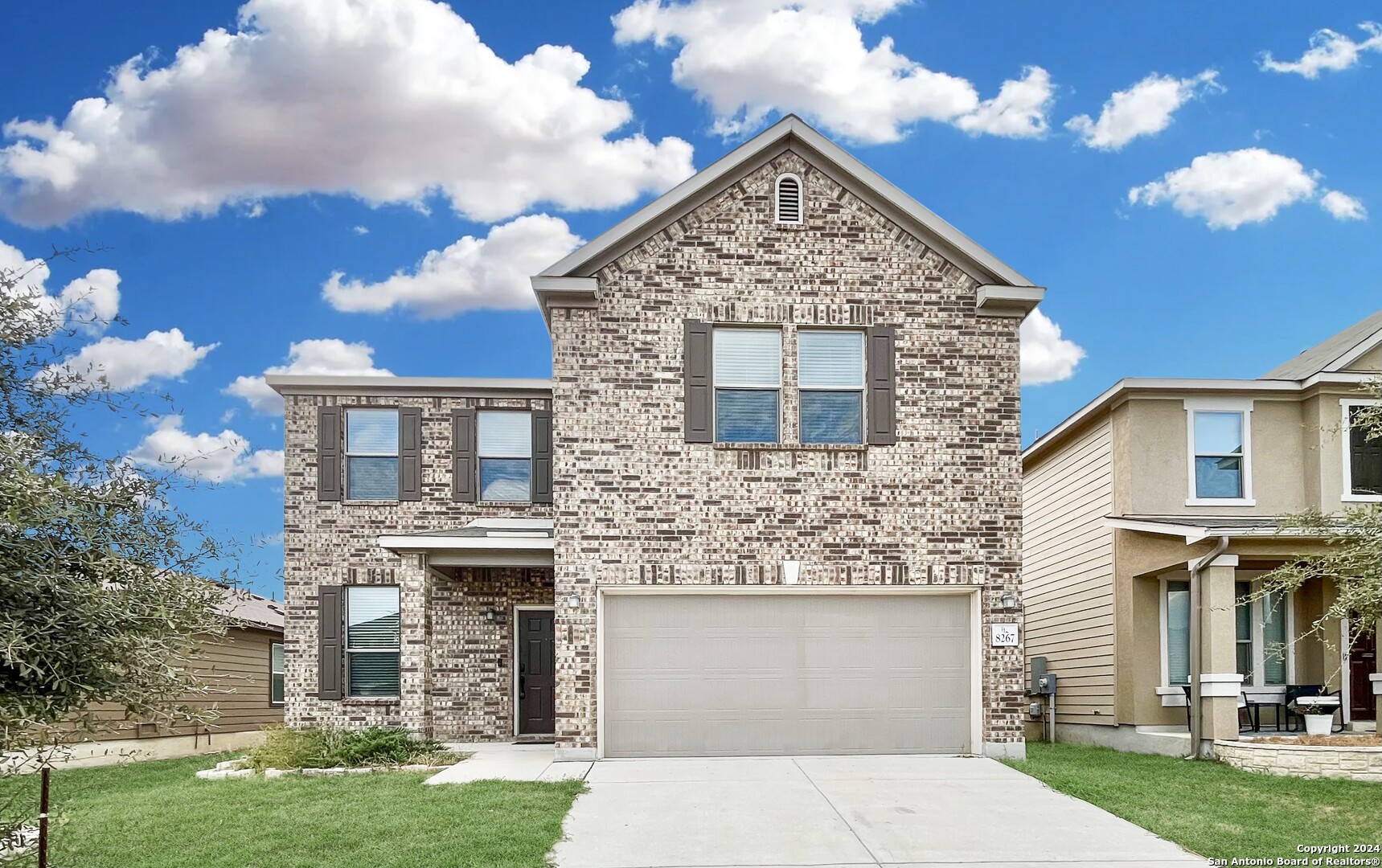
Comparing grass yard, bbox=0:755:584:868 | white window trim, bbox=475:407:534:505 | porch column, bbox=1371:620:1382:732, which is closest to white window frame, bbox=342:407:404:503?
white window trim, bbox=475:407:534:505

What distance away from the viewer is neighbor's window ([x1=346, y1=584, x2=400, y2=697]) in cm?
1739

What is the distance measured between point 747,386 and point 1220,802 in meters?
6.86

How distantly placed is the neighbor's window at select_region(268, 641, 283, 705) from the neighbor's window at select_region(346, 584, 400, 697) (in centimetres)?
763

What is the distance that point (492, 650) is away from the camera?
56.7 ft

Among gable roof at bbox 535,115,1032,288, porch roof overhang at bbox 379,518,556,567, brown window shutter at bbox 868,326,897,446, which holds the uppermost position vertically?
gable roof at bbox 535,115,1032,288

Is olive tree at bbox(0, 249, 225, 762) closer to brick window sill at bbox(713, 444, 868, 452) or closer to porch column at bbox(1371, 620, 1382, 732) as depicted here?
brick window sill at bbox(713, 444, 868, 452)

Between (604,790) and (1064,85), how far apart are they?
20643 mm

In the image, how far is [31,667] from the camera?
561 centimetres

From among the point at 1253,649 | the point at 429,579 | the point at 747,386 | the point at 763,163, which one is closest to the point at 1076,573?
the point at 1253,649

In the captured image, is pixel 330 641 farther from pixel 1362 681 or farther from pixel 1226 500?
pixel 1362 681

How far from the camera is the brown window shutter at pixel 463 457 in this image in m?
17.7

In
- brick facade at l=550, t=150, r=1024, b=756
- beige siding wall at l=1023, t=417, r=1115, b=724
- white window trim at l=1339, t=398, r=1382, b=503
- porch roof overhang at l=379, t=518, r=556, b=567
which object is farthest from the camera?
beige siding wall at l=1023, t=417, r=1115, b=724

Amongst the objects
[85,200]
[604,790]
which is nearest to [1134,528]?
[604,790]

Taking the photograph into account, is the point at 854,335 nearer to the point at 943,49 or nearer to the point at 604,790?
the point at 604,790
